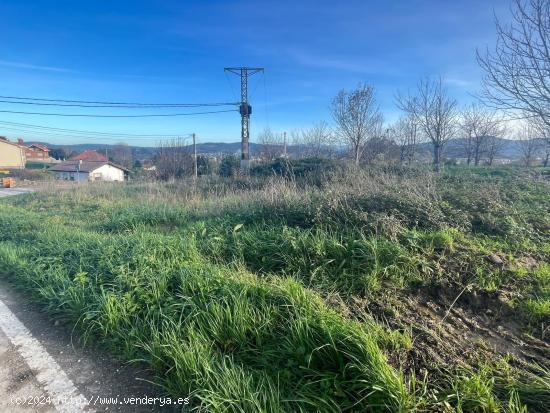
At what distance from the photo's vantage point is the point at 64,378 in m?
2.44

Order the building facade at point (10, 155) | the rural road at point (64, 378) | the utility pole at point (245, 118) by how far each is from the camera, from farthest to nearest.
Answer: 1. the building facade at point (10, 155)
2. the utility pole at point (245, 118)
3. the rural road at point (64, 378)

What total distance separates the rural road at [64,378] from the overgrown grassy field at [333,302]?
15 centimetres

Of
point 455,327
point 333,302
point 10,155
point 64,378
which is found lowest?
point 64,378

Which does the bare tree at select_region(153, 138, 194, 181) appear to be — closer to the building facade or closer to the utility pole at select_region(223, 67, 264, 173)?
the utility pole at select_region(223, 67, 264, 173)

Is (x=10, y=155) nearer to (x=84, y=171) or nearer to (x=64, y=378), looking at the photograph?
(x=84, y=171)

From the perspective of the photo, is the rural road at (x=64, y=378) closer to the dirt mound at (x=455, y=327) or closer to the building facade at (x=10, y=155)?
the dirt mound at (x=455, y=327)

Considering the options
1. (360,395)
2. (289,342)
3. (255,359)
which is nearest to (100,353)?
(255,359)

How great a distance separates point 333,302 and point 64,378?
8.19 feet

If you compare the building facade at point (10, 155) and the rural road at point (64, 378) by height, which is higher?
the building facade at point (10, 155)

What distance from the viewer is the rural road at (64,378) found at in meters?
2.16

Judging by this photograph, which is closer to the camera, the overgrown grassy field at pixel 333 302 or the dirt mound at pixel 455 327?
the overgrown grassy field at pixel 333 302

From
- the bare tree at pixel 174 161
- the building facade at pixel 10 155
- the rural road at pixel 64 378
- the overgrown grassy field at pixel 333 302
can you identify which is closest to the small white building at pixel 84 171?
the building facade at pixel 10 155

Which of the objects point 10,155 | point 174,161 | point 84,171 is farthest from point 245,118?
point 10,155

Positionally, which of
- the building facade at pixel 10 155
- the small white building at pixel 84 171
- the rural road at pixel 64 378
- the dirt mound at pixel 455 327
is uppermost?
the building facade at pixel 10 155
